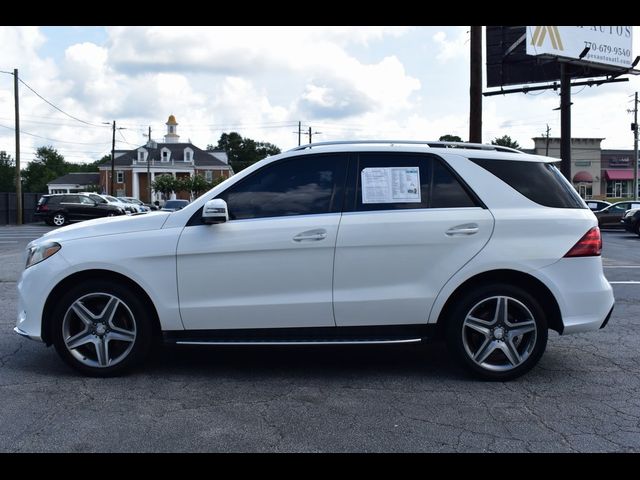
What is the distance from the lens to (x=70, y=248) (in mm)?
4727

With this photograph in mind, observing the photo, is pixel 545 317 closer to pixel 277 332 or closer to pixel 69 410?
pixel 277 332

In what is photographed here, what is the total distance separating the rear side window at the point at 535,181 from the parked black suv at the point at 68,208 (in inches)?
1133

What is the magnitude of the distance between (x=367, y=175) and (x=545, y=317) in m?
1.71

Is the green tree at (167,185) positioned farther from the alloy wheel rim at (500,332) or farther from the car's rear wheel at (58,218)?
the alloy wheel rim at (500,332)

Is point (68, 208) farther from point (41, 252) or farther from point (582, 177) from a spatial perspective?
point (582, 177)

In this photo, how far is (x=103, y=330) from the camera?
472 cm

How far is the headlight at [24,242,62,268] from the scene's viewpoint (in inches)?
188

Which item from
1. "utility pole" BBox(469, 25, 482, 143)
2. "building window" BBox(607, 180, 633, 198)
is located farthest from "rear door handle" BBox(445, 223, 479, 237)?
"building window" BBox(607, 180, 633, 198)

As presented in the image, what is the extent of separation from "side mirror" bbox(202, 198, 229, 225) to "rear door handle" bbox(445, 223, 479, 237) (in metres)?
1.65

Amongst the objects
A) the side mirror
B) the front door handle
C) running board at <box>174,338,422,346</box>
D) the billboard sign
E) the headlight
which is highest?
the billboard sign

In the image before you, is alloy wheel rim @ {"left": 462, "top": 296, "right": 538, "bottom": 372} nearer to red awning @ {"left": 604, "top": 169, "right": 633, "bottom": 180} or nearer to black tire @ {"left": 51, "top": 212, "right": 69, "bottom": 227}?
black tire @ {"left": 51, "top": 212, "right": 69, "bottom": 227}

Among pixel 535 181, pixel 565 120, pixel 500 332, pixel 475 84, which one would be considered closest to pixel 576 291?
pixel 500 332
